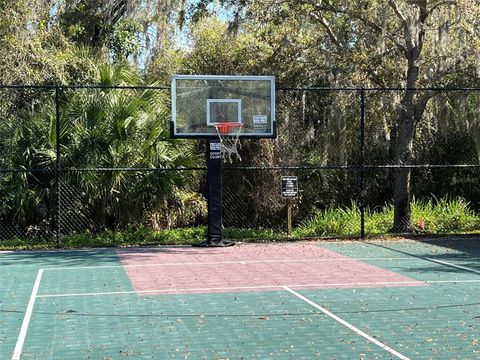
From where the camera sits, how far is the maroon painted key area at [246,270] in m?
10.2

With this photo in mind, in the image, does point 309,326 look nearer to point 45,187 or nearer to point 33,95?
point 45,187

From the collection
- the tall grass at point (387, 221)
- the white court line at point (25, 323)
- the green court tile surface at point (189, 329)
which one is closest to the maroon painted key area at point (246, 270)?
the green court tile surface at point (189, 329)

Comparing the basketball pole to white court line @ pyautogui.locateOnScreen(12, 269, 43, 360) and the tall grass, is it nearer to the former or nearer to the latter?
the tall grass

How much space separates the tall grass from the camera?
1736cm

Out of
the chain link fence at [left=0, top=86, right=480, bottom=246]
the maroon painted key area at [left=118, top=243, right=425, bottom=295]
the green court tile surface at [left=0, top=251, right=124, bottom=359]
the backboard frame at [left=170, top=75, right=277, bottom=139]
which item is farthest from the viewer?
the chain link fence at [left=0, top=86, right=480, bottom=246]

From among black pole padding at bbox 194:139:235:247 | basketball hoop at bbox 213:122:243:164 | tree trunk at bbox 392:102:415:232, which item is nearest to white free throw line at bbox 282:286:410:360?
black pole padding at bbox 194:139:235:247

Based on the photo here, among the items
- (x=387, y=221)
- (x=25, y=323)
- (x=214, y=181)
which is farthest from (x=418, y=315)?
(x=387, y=221)

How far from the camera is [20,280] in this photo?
10688mm

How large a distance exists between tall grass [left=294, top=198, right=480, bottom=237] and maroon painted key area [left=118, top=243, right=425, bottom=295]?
264 cm

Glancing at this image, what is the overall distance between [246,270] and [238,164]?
24.0 feet

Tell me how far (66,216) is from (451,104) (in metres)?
9.70

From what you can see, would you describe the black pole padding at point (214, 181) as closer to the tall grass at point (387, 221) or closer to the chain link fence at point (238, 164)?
the chain link fence at point (238, 164)

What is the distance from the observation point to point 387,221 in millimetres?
18203

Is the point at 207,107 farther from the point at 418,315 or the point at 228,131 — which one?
the point at 418,315
